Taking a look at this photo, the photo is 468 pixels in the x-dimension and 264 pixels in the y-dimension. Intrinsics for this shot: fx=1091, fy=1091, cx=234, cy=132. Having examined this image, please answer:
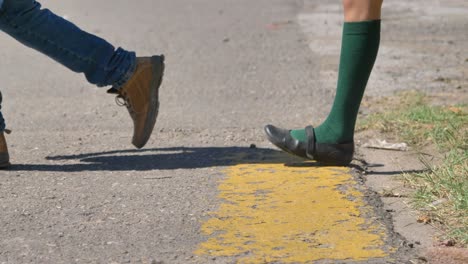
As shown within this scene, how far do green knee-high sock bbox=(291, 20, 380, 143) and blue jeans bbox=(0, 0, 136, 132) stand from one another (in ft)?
3.15

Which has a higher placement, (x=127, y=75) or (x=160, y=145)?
(x=127, y=75)

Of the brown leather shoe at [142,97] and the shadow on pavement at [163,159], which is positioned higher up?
the brown leather shoe at [142,97]

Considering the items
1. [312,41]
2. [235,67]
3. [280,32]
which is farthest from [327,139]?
[280,32]

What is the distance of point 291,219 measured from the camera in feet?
12.7

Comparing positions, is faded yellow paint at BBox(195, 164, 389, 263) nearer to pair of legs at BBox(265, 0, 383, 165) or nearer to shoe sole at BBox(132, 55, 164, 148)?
pair of legs at BBox(265, 0, 383, 165)

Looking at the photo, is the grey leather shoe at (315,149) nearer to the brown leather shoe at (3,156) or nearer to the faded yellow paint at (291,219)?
the faded yellow paint at (291,219)

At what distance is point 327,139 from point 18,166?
1428 millimetres

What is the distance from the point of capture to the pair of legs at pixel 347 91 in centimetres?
458

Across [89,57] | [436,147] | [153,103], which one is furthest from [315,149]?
[89,57]

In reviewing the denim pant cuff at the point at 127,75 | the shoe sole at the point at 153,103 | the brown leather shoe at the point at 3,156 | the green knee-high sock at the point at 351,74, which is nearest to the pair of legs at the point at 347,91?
the green knee-high sock at the point at 351,74

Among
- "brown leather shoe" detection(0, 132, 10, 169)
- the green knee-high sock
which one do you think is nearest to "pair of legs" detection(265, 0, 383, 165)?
the green knee-high sock

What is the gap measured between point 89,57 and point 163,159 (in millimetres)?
583

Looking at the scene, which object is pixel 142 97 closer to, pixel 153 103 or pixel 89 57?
pixel 153 103

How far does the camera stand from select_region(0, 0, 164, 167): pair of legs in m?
4.92
